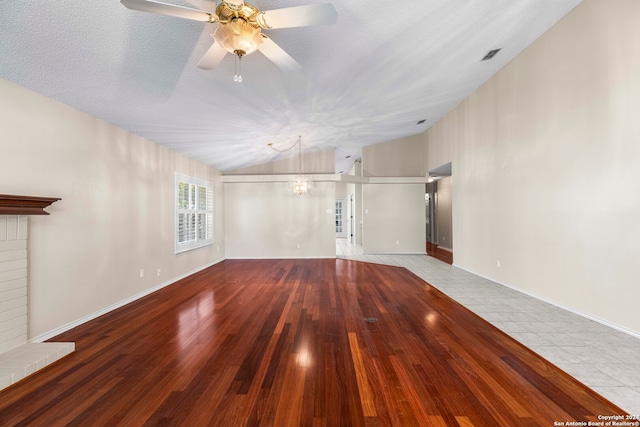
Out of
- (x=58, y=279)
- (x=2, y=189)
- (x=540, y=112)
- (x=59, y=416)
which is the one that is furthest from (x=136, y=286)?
(x=540, y=112)

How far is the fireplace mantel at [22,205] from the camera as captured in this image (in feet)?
7.51

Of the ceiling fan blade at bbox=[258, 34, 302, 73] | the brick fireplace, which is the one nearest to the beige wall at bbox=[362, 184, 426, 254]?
the ceiling fan blade at bbox=[258, 34, 302, 73]

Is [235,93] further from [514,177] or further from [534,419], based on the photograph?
[514,177]

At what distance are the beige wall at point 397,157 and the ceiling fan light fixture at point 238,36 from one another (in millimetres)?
7121

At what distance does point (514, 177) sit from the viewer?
4562 millimetres

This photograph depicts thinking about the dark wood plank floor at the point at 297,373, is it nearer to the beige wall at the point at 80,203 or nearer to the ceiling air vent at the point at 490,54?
the beige wall at the point at 80,203

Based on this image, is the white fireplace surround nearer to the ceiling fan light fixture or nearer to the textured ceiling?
the textured ceiling

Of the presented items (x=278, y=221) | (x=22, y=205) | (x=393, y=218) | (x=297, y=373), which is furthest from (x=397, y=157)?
(x=22, y=205)

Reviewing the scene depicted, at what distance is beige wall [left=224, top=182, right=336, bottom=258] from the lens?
8.13 m

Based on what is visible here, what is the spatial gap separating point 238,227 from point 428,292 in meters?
5.71

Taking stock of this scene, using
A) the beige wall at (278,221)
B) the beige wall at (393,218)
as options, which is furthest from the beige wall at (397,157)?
the beige wall at (278,221)

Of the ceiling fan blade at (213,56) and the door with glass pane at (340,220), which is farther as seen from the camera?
the door with glass pane at (340,220)

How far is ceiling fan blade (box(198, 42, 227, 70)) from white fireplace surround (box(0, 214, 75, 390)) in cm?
229

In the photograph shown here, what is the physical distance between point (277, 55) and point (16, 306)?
10.8 ft
